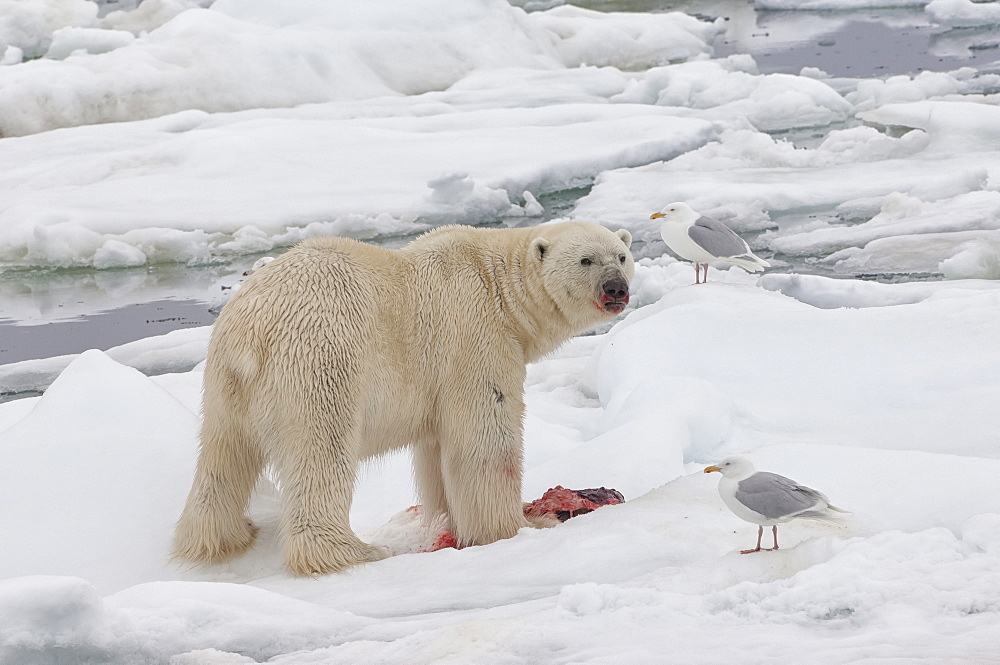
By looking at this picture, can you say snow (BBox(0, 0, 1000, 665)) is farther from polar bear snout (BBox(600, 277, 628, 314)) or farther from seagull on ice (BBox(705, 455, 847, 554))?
polar bear snout (BBox(600, 277, 628, 314))

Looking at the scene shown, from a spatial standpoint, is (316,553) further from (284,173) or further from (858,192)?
(858,192)

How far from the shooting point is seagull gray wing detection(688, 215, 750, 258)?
6520 millimetres

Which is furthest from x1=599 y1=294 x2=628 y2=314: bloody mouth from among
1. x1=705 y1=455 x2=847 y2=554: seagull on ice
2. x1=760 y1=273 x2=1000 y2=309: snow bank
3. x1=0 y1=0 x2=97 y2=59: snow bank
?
x1=0 y1=0 x2=97 y2=59: snow bank

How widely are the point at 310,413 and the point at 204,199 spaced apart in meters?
7.55

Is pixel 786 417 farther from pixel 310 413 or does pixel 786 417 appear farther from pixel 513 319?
pixel 310 413

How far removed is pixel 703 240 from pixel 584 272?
2.77 meters

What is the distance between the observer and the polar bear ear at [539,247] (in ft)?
13.0

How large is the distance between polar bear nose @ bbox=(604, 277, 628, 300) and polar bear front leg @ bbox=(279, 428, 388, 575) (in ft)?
3.76

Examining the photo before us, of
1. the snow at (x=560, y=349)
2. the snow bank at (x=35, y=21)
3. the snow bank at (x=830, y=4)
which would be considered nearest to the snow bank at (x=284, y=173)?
the snow at (x=560, y=349)

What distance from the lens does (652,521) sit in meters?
3.25

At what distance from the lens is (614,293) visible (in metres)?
3.94

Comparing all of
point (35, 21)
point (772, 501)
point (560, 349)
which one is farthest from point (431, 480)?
point (35, 21)

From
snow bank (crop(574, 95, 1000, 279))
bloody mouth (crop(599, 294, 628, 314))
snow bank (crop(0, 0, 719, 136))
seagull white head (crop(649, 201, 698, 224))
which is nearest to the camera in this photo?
bloody mouth (crop(599, 294, 628, 314))

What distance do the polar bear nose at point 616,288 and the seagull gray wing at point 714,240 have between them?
2.73 m
